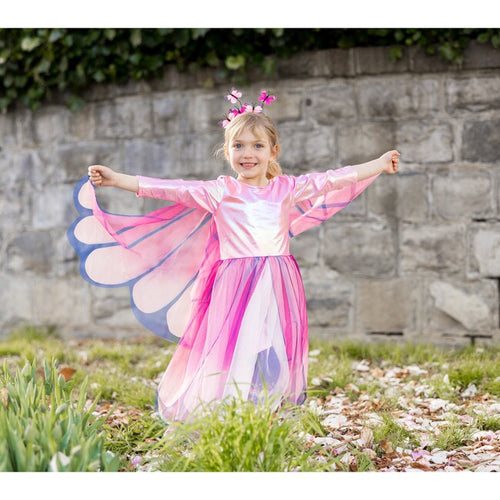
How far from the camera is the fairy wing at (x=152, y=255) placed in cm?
267

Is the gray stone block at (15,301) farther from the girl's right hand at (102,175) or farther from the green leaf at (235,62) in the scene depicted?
the girl's right hand at (102,175)

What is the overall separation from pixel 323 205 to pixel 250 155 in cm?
48

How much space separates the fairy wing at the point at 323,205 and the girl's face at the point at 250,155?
0.99 feet

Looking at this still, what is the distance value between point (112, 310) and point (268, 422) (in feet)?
9.56

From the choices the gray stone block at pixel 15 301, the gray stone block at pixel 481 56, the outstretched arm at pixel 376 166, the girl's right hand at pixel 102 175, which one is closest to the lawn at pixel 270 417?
the gray stone block at pixel 15 301

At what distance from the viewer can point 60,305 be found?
15.8 feet

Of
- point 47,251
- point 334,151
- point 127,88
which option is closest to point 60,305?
point 47,251

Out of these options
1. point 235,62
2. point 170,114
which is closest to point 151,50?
point 170,114

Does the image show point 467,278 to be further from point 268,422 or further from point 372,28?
point 268,422

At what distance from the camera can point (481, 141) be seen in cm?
396

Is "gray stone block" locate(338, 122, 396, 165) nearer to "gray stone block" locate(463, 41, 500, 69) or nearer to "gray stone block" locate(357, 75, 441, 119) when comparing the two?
"gray stone block" locate(357, 75, 441, 119)

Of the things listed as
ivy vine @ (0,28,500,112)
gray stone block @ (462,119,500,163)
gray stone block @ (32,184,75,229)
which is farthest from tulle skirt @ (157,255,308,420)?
gray stone block @ (32,184,75,229)

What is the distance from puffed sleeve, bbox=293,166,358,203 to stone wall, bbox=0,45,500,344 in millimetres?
1552

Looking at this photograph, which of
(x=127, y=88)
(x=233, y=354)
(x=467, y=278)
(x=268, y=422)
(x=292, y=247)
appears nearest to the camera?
(x=268, y=422)
